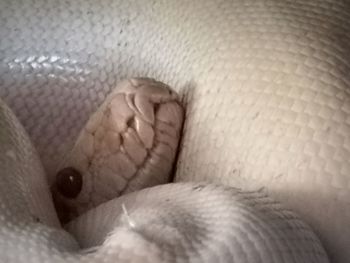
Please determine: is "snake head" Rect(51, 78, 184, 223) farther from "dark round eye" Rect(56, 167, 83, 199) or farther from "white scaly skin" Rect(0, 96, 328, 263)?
"white scaly skin" Rect(0, 96, 328, 263)

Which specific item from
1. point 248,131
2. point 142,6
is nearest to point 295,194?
point 248,131

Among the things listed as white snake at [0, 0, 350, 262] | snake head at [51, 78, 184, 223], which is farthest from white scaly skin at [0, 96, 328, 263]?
snake head at [51, 78, 184, 223]

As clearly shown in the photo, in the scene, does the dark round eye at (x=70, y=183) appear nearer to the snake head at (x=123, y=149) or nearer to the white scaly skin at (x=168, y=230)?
the snake head at (x=123, y=149)

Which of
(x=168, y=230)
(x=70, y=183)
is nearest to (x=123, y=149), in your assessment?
(x=70, y=183)

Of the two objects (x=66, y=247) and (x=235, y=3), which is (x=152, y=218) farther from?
(x=235, y=3)

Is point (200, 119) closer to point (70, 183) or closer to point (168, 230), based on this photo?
point (70, 183)

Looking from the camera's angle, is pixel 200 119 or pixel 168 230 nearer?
pixel 168 230

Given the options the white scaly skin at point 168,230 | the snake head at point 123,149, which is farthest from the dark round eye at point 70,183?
the white scaly skin at point 168,230
